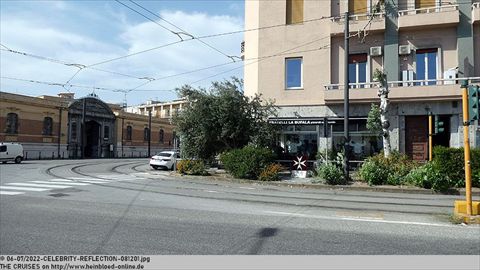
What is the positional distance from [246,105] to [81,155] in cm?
4161

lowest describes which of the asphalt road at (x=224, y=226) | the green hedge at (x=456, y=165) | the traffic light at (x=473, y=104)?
the asphalt road at (x=224, y=226)

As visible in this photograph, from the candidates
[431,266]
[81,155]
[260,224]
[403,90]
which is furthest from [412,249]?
[81,155]

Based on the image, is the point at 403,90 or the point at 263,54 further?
the point at 263,54

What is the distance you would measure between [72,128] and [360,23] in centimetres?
4603

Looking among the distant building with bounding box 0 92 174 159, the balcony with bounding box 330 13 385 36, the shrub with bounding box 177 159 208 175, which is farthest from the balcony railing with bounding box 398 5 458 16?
the distant building with bounding box 0 92 174 159

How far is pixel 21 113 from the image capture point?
49.7 m

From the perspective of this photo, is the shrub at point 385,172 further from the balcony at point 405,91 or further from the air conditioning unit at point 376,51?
the air conditioning unit at point 376,51

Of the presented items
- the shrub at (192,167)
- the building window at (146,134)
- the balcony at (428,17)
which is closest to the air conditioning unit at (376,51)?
the balcony at (428,17)

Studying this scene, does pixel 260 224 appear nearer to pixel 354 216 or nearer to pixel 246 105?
pixel 354 216

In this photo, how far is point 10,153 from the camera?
38.6 metres

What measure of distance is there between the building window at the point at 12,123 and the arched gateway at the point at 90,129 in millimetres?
8500

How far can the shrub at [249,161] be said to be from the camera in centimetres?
2134

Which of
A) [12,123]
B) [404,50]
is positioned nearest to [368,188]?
[404,50]

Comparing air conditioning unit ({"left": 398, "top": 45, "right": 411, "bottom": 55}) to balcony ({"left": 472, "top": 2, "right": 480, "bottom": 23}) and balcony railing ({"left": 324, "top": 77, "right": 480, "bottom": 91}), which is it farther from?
balcony ({"left": 472, "top": 2, "right": 480, "bottom": 23})
